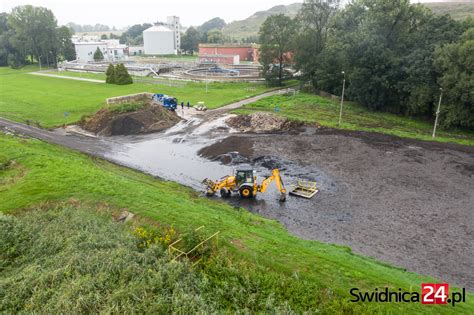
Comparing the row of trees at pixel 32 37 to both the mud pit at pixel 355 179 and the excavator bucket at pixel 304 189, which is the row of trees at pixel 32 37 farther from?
the excavator bucket at pixel 304 189

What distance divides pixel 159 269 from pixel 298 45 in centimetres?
5131

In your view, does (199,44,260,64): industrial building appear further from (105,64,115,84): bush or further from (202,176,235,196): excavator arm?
(202,176,235,196): excavator arm

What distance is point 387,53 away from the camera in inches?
1603

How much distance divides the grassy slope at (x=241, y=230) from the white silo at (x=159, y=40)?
11769 centimetres

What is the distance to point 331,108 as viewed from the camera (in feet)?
150

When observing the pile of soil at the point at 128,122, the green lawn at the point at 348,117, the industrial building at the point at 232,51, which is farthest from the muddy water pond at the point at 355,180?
the industrial building at the point at 232,51

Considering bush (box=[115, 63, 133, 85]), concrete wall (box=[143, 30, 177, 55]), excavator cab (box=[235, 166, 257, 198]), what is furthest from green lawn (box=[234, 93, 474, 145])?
concrete wall (box=[143, 30, 177, 55])

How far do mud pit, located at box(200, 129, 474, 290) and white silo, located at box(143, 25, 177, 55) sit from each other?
111m

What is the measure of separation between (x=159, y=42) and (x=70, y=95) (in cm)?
8563

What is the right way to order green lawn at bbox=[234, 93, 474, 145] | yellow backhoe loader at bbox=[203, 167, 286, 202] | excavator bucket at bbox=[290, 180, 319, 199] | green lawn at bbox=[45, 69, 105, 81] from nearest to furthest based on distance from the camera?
yellow backhoe loader at bbox=[203, 167, 286, 202] < excavator bucket at bbox=[290, 180, 319, 199] < green lawn at bbox=[234, 93, 474, 145] < green lawn at bbox=[45, 69, 105, 81]

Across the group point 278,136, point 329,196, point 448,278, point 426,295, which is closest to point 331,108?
point 278,136

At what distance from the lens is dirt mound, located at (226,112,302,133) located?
3772cm

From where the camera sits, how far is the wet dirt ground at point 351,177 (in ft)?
55.0

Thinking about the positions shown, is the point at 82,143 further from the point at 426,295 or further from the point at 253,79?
the point at 253,79
